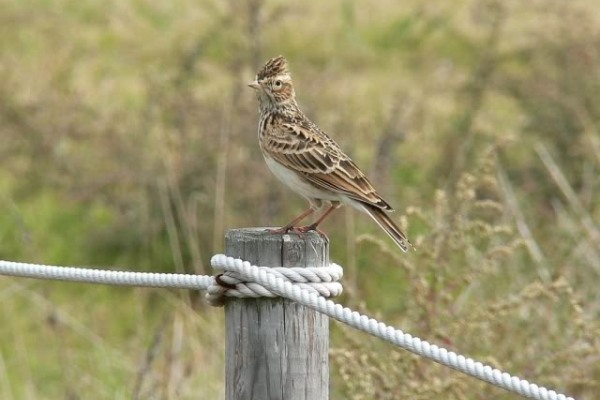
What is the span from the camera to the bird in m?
5.62

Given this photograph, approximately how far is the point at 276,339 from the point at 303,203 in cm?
618

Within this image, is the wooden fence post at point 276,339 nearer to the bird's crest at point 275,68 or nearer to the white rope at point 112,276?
the white rope at point 112,276

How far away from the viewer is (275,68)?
6.25m

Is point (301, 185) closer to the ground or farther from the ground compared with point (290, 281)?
farther from the ground

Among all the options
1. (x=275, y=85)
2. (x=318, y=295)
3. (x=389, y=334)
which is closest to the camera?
(x=389, y=334)

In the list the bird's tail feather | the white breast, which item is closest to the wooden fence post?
the bird's tail feather

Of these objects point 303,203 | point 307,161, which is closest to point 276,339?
point 307,161

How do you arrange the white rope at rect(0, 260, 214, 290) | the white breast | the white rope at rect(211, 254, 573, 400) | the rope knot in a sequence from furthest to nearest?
the white breast, the white rope at rect(0, 260, 214, 290), the rope knot, the white rope at rect(211, 254, 573, 400)

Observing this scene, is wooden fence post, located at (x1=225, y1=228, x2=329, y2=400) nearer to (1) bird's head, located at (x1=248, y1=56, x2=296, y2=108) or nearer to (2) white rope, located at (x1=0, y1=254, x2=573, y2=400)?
(2) white rope, located at (x1=0, y1=254, x2=573, y2=400)

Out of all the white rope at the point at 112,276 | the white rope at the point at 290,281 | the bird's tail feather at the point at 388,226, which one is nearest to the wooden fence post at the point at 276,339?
the white rope at the point at 290,281

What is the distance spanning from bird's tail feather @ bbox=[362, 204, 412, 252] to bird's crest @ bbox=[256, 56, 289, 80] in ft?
3.15

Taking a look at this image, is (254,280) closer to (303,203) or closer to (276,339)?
(276,339)

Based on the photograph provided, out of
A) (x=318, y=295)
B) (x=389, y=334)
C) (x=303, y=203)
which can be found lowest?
(x=389, y=334)

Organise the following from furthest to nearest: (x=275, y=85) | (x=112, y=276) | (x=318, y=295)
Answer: (x=275, y=85) → (x=112, y=276) → (x=318, y=295)
